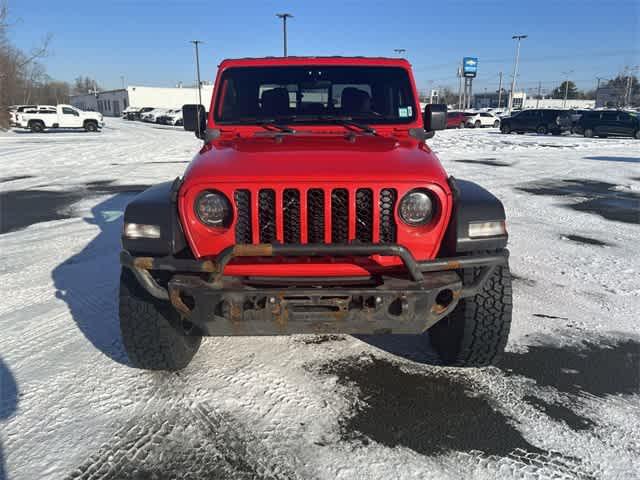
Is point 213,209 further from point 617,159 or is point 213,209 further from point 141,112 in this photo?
point 141,112

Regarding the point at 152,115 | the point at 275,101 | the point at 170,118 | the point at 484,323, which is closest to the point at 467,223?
the point at 484,323

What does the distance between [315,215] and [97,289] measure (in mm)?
2747

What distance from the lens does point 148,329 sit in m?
2.86

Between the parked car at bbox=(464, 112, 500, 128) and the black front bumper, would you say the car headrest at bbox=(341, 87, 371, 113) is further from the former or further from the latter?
the parked car at bbox=(464, 112, 500, 128)

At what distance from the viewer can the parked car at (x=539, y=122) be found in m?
27.8

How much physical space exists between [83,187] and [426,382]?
933cm

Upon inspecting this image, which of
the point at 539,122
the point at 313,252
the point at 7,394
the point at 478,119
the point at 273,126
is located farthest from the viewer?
the point at 478,119

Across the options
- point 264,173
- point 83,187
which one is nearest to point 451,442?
point 264,173

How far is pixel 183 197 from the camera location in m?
2.64

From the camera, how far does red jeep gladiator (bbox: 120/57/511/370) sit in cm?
241

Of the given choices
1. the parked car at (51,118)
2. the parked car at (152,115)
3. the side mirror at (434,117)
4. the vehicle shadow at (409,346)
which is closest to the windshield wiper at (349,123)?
the side mirror at (434,117)

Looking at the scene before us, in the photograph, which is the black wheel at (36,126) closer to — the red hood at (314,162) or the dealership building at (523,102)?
the red hood at (314,162)

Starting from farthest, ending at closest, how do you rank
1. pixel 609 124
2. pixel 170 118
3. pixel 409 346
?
pixel 170 118
pixel 609 124
pixel 409 346

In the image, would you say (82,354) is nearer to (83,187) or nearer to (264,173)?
(264,173)
